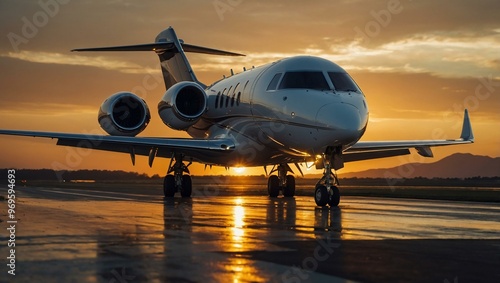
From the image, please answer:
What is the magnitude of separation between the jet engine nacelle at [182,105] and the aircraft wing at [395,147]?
563 centimetres

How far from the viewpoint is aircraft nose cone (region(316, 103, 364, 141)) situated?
17.6m

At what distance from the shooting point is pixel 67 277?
262 inches

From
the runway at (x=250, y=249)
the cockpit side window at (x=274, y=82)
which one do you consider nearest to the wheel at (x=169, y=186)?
the cockpit side window at (x=274, y=82)

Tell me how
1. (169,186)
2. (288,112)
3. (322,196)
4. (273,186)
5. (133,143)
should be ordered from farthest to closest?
(273,186) < (169,186) < (133,143) < (288,112) < (322,196)

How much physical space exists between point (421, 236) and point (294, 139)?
902cm

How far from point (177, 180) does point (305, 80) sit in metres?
7.56

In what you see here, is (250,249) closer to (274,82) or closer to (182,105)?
(274,82)

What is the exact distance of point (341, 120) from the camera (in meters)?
17.6

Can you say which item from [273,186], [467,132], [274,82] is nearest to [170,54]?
[273,186]

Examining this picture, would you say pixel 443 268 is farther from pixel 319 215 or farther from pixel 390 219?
pixel 319 215

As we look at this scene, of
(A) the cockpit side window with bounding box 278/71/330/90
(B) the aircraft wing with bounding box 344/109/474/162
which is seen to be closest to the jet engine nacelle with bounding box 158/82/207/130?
(B) the aircraft wing with bounding box 344/109/474/162

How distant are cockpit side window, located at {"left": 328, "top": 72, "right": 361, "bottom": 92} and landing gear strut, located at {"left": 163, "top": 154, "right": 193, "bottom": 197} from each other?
7.83 meters

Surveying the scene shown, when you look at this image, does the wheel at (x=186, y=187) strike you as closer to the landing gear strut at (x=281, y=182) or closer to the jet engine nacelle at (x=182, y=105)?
the jet engine nacelle at (x=182, y=105)

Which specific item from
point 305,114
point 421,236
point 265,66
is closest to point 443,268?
point 421,236
